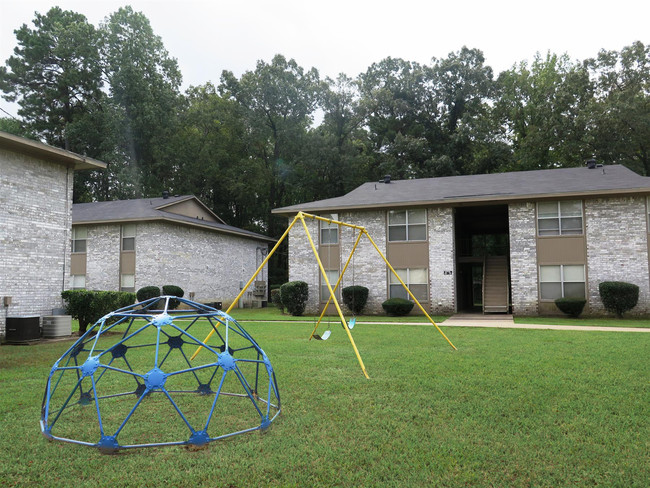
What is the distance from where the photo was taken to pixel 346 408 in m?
5.62

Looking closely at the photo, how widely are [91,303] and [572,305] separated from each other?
15932mm

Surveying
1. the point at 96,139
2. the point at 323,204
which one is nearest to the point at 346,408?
the point at 323,204

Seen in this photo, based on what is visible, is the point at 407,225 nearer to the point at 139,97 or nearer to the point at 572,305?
the point at 572,305

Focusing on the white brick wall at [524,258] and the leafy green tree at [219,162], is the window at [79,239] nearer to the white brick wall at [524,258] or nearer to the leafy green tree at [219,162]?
the leafy green tree at [219,162]

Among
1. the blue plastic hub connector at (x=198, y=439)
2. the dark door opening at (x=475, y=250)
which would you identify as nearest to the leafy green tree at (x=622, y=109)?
the dark door opening at (x=475, y=250)

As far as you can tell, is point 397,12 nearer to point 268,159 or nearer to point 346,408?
point 346,408

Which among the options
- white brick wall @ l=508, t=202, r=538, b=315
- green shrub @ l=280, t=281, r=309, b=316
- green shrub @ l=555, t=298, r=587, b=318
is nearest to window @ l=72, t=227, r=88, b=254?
green shrub @ l=280, t=281, r=309, b=316

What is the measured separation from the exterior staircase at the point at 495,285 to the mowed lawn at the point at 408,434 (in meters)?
12.6

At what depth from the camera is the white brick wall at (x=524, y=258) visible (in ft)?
63.8

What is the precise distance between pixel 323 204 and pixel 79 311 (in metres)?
12.1

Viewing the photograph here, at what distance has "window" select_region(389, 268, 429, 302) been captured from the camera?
68.2ft

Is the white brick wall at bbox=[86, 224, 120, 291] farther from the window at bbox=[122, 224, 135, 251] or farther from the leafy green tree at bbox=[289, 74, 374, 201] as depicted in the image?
the leafy green tree at bbox=[289, 74, 374, 201]

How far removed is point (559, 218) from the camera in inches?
759

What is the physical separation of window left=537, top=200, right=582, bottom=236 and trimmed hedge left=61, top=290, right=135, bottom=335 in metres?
15.4
